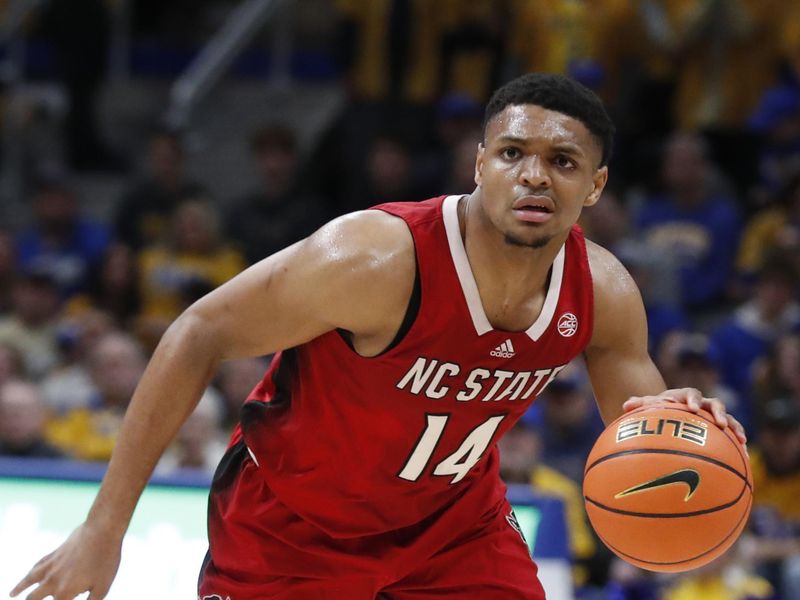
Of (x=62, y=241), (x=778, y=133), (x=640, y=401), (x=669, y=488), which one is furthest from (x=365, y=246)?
(x=62, y=241)

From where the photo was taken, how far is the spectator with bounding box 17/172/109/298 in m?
8.65

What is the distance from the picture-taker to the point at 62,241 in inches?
350

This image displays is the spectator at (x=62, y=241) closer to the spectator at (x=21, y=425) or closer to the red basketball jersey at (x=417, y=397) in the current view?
the spectator at (x=21, y=425)

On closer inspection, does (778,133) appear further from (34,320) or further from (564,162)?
(564,162)

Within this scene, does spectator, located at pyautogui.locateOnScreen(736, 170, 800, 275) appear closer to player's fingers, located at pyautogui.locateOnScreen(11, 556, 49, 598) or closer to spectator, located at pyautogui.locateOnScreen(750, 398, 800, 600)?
spectator, located at pyautogui.locateOnScreen(750, 398, 800, 600)

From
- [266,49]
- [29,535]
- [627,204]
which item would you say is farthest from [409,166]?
[29,535]

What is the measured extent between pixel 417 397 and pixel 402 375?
7cm

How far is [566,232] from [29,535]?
2612 mm

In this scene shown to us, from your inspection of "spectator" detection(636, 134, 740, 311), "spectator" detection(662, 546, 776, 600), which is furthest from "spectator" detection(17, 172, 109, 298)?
"spectator" detection(662, 546, 776, 600)

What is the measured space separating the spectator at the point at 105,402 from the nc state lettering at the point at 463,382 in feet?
12.6

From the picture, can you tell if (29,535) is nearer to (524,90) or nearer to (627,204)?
(524,90)

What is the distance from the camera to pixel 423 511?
11.9 feet

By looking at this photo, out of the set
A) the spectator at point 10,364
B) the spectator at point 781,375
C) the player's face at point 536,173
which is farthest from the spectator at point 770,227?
the player's face at point 536,173

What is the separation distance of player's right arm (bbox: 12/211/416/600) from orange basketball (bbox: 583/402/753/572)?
25.1 inches
